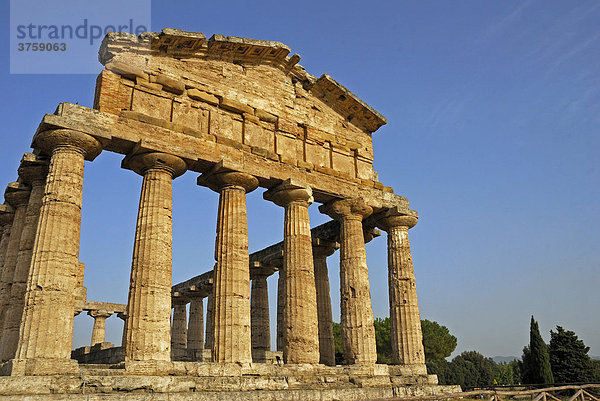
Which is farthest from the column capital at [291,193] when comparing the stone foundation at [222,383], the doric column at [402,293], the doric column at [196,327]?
the doric column at [196,327]

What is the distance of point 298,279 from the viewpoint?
18.1 meters

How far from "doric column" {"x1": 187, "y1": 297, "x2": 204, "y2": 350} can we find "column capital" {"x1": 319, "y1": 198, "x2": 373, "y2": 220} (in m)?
14.0

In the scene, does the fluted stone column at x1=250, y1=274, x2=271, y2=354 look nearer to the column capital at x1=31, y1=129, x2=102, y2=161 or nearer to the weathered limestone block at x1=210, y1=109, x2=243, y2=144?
the weathered limestone block at x1=210, y1=109, x2=243, y2=144

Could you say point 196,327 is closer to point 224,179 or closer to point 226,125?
point 224,179

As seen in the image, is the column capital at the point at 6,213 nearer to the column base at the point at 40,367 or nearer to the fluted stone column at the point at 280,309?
the column base at the point at 40,367

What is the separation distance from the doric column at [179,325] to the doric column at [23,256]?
16.2 meters

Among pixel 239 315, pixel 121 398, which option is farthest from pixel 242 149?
pixel 121 398

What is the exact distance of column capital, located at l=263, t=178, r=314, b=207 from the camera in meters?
18.8

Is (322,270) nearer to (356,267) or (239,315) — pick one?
(356,267)

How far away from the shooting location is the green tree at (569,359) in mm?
31884

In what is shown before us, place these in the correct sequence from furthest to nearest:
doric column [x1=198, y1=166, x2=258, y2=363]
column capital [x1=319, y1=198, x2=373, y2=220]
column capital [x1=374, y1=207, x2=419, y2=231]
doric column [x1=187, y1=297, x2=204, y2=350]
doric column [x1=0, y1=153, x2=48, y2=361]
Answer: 1. doric column [x1=187, y1=297, x2=204, y2=350]
2. column capital [x1=374, y1=207, x2=419, y2=231]
3. column capital [x1=319, y1=198, x2=373, y2=220]
4. doric column [x1=0, y1=153, x2=48, y2=361]
5. doric column [x1=198, y1=166, x2=258, y2=363]

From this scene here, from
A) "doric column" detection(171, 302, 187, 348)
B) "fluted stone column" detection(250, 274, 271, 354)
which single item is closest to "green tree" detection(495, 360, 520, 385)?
"doric column" detection(171, 302, 187, 348)

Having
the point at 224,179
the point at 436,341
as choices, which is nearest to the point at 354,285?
the point at 224,179

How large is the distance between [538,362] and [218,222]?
24799mm
